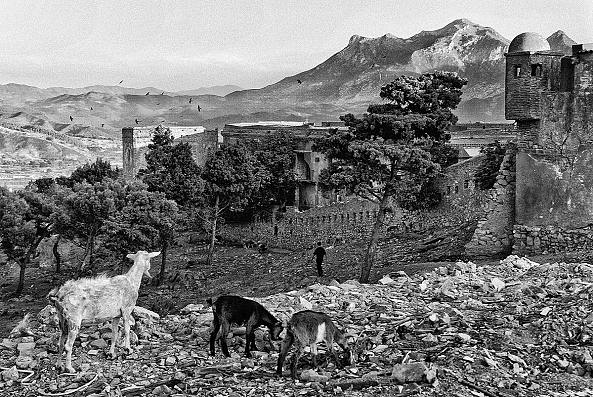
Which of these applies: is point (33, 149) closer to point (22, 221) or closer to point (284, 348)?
point (22, 221)

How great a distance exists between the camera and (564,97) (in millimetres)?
21281

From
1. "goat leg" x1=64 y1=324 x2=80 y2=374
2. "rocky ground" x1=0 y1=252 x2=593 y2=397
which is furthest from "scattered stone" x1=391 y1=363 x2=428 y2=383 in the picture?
"goat leg" x1=64 y1=324 x2=80 y2=374

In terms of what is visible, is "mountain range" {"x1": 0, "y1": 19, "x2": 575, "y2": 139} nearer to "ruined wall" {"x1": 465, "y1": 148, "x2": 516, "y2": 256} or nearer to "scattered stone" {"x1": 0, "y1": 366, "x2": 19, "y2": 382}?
"ruined wall" {"x1": 465, "y1": 148, "x2": 516, "y2": 256}

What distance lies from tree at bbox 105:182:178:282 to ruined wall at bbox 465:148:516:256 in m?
12.7

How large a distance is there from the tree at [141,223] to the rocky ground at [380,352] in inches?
666

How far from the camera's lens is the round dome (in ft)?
70.7

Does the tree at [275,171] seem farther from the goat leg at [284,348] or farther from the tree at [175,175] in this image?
the goat leg at [284,348]

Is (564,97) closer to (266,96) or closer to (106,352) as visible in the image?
(106,352)

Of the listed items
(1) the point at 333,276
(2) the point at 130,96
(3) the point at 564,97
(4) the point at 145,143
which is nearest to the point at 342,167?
(1) the point at 333,276

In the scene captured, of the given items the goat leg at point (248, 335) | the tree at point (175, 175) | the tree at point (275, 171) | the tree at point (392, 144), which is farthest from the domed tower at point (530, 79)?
the tree at point (275, 171)

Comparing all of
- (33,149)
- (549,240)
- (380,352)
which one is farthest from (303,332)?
(33,149)

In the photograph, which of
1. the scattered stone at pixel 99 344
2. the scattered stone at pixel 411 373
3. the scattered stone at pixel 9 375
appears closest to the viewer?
the scattered stone at pixel 411 373

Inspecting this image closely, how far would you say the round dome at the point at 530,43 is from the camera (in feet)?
70.7

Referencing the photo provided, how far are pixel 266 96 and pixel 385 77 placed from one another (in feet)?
103
